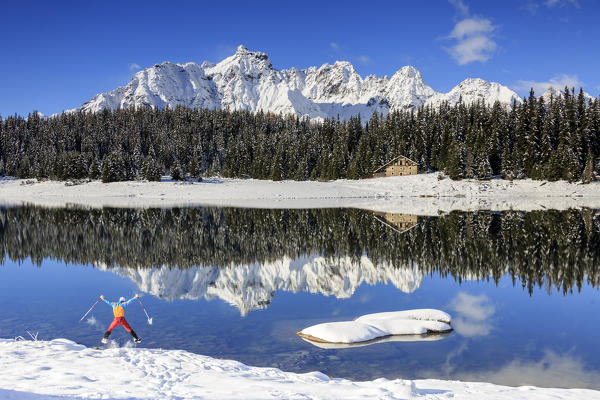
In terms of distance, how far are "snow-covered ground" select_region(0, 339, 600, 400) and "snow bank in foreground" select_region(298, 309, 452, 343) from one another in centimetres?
301

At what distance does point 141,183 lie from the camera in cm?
9506

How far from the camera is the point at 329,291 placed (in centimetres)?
1923

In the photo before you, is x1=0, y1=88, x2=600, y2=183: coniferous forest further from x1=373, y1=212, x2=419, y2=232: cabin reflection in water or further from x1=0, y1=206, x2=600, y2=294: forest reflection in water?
x1=0, y1=206, x2=600, y2=294: forest reflection in water

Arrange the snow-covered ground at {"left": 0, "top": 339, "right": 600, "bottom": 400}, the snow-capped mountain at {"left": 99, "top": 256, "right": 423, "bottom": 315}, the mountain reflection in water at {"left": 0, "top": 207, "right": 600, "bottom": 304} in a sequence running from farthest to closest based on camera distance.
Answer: the mountain reflection in water at {"left": 0, "top": 207, "right": 600, "bottom": 304}, the snow-capped mountain at {"left": 99, "top": 256, "right": 423, "bottom": 315}, the snow-covered ground at {"left": 0, "top": 339, "right": 600, "bottom": 400}

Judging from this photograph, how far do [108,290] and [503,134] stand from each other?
91.3 m

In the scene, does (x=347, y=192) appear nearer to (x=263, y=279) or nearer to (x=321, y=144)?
(x=321, y=144)

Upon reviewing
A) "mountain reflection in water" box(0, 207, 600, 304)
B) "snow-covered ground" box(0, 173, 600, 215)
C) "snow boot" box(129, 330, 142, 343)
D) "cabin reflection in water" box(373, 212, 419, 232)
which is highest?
"snow-covered ground" box(0, 173, 600, 215)

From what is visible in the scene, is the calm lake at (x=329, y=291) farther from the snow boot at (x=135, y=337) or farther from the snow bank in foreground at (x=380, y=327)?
the snow bank in foreground at (x=380, y=327)

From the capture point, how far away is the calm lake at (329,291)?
40.0 feet

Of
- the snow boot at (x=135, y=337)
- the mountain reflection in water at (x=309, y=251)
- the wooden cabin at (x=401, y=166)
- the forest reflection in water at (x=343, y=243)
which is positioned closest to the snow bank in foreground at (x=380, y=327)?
the mountain reflection in water at (x=309, y=251)

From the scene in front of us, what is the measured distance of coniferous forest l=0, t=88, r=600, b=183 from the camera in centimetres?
8738

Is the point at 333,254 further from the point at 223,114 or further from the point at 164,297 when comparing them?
the point at 223,114

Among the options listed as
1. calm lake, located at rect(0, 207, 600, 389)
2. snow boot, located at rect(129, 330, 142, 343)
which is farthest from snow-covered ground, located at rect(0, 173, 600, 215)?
snow boot, located at rect(129, 330, 142, 343)

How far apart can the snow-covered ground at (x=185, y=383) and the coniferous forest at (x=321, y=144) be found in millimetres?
82791
